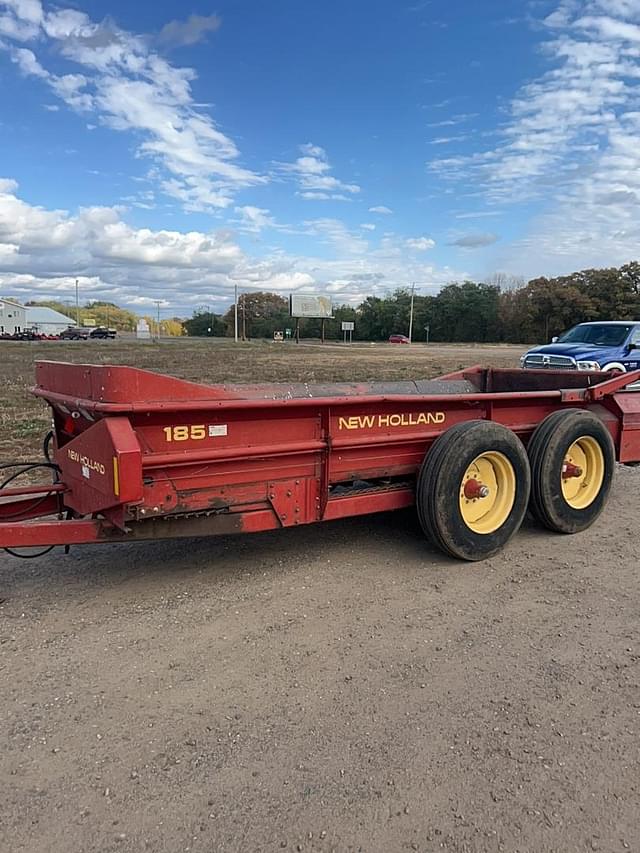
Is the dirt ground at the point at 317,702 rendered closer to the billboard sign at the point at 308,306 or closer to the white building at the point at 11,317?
the billboard sign at the point at 308,306

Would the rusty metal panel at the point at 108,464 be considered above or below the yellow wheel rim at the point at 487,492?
above

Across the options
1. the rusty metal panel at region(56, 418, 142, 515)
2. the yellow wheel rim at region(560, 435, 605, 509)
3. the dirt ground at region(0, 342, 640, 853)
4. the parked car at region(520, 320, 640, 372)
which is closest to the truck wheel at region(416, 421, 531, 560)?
the dirt ground at region(0, 342, 640, 853)

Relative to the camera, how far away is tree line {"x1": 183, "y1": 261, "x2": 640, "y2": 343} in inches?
2689

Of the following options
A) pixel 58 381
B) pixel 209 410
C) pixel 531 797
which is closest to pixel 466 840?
pixel 531 797

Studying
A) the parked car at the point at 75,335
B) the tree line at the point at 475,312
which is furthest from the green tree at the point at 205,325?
the parked car at the point at 75,335

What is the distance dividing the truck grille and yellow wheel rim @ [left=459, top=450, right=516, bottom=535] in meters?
8.62

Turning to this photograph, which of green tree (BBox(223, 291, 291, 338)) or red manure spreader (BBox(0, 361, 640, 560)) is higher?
green tree (BBox(223, 291, 291, 338))

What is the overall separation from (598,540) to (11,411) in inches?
388

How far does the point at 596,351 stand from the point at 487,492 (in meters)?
9.50

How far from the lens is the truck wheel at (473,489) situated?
4.51 meters

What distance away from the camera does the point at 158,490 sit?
3674 millimetres

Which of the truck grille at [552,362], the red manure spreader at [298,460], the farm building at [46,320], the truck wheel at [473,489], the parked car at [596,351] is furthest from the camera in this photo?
the farm building at [46,320]

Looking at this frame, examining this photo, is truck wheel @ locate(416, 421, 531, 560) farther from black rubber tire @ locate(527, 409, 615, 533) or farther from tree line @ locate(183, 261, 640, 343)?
tree line @ locate(183, 261, 640, 343)

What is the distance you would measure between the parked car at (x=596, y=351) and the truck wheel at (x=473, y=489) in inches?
339
